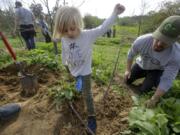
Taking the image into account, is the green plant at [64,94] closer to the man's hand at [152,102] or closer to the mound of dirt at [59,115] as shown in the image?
the mound of dirt at [59,115]

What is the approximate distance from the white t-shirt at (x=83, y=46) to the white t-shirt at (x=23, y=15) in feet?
13.3

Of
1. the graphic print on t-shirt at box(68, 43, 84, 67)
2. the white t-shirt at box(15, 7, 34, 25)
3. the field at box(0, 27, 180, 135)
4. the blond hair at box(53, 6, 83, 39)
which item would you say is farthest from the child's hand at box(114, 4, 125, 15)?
the white t-shirt at box(15, 7, 34, 25)

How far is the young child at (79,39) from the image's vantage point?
215 cm

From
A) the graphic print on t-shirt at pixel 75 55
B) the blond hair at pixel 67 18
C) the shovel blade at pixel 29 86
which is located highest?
the blond hair at pixel 67 18

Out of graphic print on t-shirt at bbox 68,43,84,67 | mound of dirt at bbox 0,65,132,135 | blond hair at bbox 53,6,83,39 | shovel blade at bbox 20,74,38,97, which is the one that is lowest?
mound of dirt at bbox 0,65,132,135

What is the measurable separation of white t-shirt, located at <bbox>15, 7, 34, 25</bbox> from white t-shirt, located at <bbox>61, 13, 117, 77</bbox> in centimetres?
406

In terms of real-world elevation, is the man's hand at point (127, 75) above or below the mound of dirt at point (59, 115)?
above

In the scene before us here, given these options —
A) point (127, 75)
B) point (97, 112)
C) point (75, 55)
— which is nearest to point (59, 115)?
point (97, 112)

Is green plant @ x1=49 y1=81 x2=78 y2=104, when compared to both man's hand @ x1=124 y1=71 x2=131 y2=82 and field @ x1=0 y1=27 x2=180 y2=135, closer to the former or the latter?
field @ x1=0 y1=27 x2=180 y2=135

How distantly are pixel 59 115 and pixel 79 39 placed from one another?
99 cm

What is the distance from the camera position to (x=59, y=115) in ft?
9.04

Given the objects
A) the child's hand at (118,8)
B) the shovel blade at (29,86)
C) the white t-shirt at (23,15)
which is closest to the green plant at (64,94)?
the shovel blade at (29,86)

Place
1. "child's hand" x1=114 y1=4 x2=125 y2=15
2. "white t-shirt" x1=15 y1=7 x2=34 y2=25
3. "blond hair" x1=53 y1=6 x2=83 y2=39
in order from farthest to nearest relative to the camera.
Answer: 1. "white t-shirt" x1=15 y1=7 x2=34 y2=25
2. "child's hand" x1=114 y1=4 x2=125 y2=15
3. "blond hair" x1=53 y1=6 x2=83 y2=39

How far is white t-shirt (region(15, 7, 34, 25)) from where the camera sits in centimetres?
604
